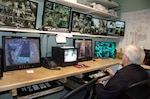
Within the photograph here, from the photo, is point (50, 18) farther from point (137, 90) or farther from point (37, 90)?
point (137, 90)

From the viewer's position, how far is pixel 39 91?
1360mm

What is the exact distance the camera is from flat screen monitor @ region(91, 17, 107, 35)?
95.3 inches

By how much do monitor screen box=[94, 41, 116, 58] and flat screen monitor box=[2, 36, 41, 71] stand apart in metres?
1.35

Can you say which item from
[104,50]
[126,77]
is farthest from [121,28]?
[126,77]

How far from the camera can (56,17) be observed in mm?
1773

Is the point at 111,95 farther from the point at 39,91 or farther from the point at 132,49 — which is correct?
the point at 39,91

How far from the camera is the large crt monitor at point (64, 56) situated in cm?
170

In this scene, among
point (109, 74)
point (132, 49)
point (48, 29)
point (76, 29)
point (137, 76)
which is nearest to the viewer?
point (137, 76)

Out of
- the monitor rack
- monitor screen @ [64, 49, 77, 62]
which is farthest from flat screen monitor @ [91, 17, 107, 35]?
the monitor rack

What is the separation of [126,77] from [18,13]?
4.41ft

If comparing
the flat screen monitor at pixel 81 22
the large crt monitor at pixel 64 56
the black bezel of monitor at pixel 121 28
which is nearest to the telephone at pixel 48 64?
the large crt monitor at pixel 64 56

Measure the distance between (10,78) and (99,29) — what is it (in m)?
1.86

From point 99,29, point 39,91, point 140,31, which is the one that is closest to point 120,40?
point 140,31

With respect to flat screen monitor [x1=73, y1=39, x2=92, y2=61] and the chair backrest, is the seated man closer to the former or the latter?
the chair backrest
